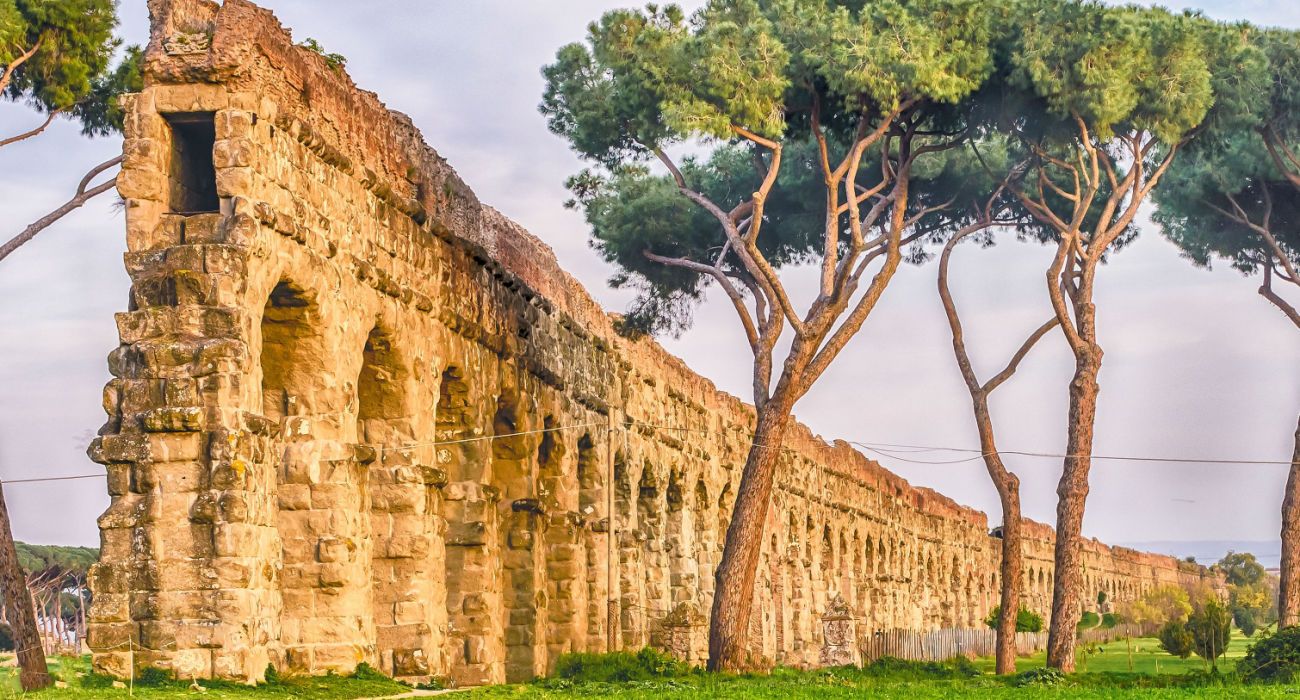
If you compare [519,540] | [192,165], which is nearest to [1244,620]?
[519,540]

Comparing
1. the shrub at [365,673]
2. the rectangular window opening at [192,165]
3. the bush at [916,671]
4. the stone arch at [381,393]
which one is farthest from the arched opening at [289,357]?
the bush at [916,671]

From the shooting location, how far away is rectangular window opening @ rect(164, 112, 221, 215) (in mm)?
12039

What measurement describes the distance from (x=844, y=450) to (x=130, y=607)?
27197 millimetres

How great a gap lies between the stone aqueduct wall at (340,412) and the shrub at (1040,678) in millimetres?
5083

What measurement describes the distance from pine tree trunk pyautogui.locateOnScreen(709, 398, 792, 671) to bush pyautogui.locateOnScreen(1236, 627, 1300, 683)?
5008 mm

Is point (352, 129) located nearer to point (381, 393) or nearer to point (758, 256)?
point (381, 393)

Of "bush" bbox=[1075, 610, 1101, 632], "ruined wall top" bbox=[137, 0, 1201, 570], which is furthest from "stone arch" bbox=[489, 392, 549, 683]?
"bush" bbox=[1075, 610, 1101, 632]

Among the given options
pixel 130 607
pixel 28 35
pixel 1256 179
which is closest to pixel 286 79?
pixel 130 607

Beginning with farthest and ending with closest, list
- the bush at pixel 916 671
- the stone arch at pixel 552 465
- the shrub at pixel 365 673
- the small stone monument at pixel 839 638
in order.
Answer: the small stone monument at pixel 839 638 < the bush at pixel 916 671 < the stone arch at pixel 552 465 < the shrub at pixel 365 673

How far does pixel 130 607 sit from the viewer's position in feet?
35.2

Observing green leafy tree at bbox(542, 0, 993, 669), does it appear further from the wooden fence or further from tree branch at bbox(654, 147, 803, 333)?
the wooden fence

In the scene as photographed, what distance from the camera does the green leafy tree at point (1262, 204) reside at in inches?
894

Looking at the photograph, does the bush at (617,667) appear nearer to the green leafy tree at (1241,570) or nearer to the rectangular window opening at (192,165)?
the rectangular window opening at (192,165)

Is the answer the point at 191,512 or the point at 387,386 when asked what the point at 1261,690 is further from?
the point at 191,512
